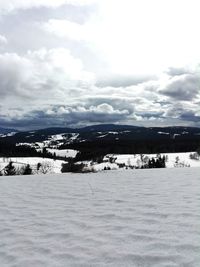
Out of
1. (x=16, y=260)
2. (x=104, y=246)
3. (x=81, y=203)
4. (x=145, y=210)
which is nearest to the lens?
(x=16, y=260)

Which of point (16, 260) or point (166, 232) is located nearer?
point (16, 260)

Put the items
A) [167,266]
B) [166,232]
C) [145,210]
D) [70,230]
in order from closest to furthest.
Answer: [167,266], [166,232], [70,230], [145,210]

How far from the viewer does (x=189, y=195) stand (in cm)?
1488

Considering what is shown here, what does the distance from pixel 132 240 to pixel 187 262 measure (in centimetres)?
198

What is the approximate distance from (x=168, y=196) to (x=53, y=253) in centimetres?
834

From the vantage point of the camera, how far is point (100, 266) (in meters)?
6.64

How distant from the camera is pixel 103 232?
929 cm

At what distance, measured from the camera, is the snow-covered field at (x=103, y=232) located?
7.04 metres

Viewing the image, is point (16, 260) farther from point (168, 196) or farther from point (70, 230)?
point (168, 196)

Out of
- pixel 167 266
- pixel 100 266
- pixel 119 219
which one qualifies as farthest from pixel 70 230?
pixel 167 266

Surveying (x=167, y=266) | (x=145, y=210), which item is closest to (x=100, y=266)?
(x=167, y=266)

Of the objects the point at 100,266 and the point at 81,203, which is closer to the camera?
the point at 100,266

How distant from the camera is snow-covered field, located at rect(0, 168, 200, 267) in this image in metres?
7.04

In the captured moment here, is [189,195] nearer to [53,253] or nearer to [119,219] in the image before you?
[119,219]
